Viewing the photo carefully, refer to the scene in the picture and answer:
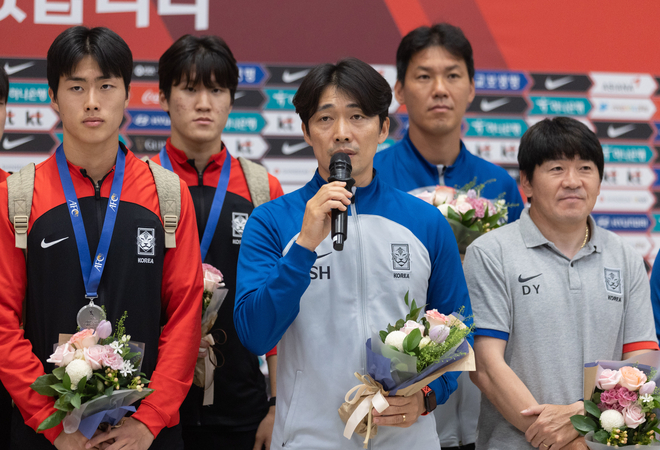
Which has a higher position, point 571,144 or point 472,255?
point 571,144

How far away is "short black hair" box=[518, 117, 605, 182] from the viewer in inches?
109

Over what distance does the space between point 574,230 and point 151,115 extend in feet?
9.28

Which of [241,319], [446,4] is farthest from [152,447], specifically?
[446,4]

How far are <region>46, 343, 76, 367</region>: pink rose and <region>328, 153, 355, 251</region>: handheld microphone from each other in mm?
969

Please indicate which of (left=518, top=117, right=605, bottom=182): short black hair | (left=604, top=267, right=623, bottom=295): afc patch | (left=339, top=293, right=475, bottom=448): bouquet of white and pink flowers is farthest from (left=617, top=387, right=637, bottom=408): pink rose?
(left=518, top=117, right=605, bottom=182): short black hair

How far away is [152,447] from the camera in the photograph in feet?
7.97

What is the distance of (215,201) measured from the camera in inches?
118

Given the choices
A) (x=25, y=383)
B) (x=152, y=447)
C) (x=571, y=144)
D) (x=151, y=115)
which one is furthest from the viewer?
(x=151, y=115)

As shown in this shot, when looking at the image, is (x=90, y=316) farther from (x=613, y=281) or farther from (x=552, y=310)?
(x=613, y=281)

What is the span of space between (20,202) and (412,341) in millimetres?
1554

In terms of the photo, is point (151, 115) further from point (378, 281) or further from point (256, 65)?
point (378, 281)

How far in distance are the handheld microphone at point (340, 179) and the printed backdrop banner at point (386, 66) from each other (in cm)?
225

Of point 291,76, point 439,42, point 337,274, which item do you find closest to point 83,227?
point 337,274

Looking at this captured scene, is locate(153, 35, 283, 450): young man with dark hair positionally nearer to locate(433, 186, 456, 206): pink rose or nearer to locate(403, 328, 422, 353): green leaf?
locate(433, 186, 456, 206): pink rose
